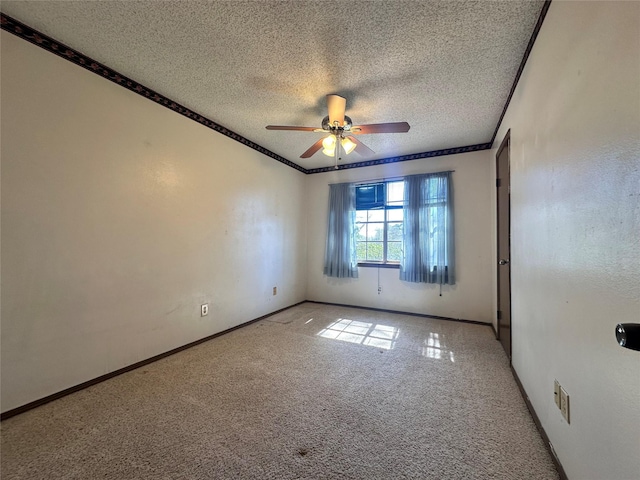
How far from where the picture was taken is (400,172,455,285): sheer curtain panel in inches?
143

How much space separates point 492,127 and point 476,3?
6.27 ft

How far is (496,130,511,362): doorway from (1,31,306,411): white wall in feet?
9.90

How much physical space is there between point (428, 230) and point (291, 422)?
3055mm

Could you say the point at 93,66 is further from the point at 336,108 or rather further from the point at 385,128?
the point at 385,128

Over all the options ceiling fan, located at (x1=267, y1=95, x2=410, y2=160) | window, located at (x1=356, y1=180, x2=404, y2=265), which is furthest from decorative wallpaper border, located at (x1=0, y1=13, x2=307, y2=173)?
window, located at (x1=356, y1=180, x2=404, y2=265)

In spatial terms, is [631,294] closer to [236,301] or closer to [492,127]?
[492,127]

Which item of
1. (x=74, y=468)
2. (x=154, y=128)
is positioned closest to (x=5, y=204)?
(x=154, y=128)

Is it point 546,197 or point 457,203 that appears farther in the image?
point 457,203

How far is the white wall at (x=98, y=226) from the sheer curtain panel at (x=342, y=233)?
1.79 metres

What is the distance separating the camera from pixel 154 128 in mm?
2395

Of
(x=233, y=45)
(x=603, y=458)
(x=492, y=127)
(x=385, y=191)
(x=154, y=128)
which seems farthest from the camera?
(x=385, y=191)

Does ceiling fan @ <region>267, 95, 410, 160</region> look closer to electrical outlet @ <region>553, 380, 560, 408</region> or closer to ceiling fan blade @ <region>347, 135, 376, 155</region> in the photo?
ceiling fan blade @ <region>347, 135, 376, 155</region>

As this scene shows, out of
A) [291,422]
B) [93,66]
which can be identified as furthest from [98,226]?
[291,422]

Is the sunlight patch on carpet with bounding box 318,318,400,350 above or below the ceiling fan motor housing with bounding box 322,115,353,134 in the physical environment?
below
